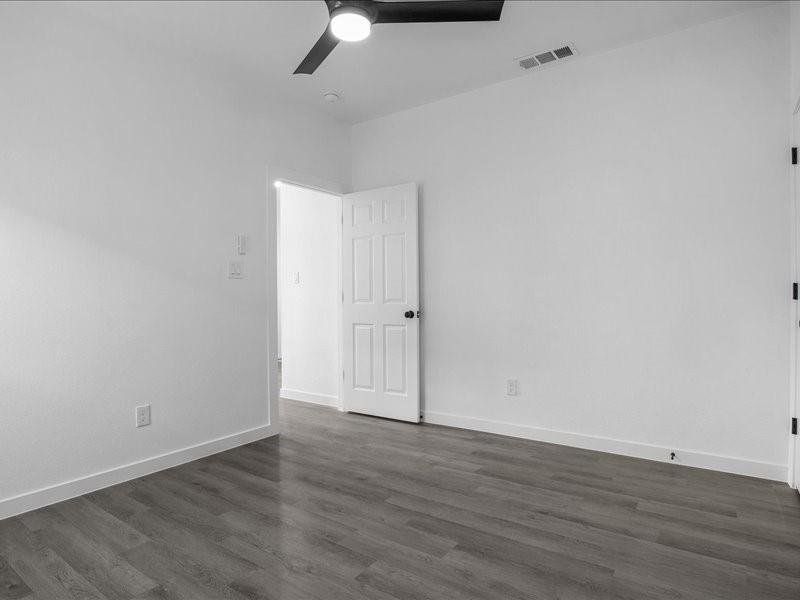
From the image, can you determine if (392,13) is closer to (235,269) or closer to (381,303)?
(235,269)

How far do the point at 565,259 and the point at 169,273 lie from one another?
9.07 ft

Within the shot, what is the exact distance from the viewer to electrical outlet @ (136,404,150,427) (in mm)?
3041

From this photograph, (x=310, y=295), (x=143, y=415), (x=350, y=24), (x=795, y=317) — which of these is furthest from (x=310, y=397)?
(x=795, y=317)

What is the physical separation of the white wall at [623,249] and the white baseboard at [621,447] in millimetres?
11

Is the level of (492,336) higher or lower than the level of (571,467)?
higher

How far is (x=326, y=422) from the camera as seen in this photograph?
13.9ft

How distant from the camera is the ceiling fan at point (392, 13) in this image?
→ 7.43 feet

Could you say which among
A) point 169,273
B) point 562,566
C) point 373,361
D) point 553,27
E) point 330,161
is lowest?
point 562,566

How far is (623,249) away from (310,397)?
10.9 ft

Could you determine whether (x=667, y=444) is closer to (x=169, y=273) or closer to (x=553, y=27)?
(x=553, y=27)

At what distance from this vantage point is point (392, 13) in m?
2.37

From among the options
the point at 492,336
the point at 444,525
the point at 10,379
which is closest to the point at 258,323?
the point at 10,379

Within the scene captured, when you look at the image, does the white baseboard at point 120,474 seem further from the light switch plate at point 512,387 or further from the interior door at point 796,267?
the interior door at point 796,267

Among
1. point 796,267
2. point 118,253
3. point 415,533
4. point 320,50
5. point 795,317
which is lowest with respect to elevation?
point 415,533
